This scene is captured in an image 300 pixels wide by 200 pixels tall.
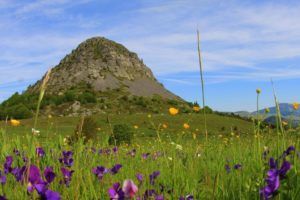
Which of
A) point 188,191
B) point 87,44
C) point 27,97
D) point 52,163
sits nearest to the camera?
point 188,191

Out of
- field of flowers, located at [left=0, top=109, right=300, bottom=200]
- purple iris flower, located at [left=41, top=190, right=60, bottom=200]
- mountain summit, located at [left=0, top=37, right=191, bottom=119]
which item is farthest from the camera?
mountain summit, located at [left=0, top=37, right=191, bottom=119]

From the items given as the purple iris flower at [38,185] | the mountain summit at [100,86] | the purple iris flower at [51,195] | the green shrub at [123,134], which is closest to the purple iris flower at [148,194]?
the purple iris flower at [38,185]

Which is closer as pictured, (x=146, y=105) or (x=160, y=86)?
(x=146, y=105)

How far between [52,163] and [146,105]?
79537 millimetres

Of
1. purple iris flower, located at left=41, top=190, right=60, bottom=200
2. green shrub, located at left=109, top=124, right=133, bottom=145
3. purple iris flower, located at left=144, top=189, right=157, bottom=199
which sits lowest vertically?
green shrub, located at left=109, top=124, right=133, bottom=145

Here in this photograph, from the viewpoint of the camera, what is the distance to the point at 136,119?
46.0 metres

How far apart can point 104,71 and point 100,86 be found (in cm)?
1195

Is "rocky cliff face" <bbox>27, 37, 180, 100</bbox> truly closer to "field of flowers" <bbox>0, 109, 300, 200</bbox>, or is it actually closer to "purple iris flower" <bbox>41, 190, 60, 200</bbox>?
"field of flowers" <bbox>0, 109, 300, 200</bbox>

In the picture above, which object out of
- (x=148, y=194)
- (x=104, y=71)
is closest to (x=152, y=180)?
(x=148, y=194)

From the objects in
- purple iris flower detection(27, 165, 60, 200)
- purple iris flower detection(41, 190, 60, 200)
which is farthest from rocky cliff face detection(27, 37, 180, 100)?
purple iris flower detection(41, 190, 60, 200)

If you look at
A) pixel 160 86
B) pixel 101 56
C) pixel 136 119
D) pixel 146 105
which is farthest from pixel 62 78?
pixel 136 119

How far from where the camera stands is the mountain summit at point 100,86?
8201cm

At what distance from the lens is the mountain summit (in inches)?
3229

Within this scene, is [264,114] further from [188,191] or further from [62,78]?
[62,78]
